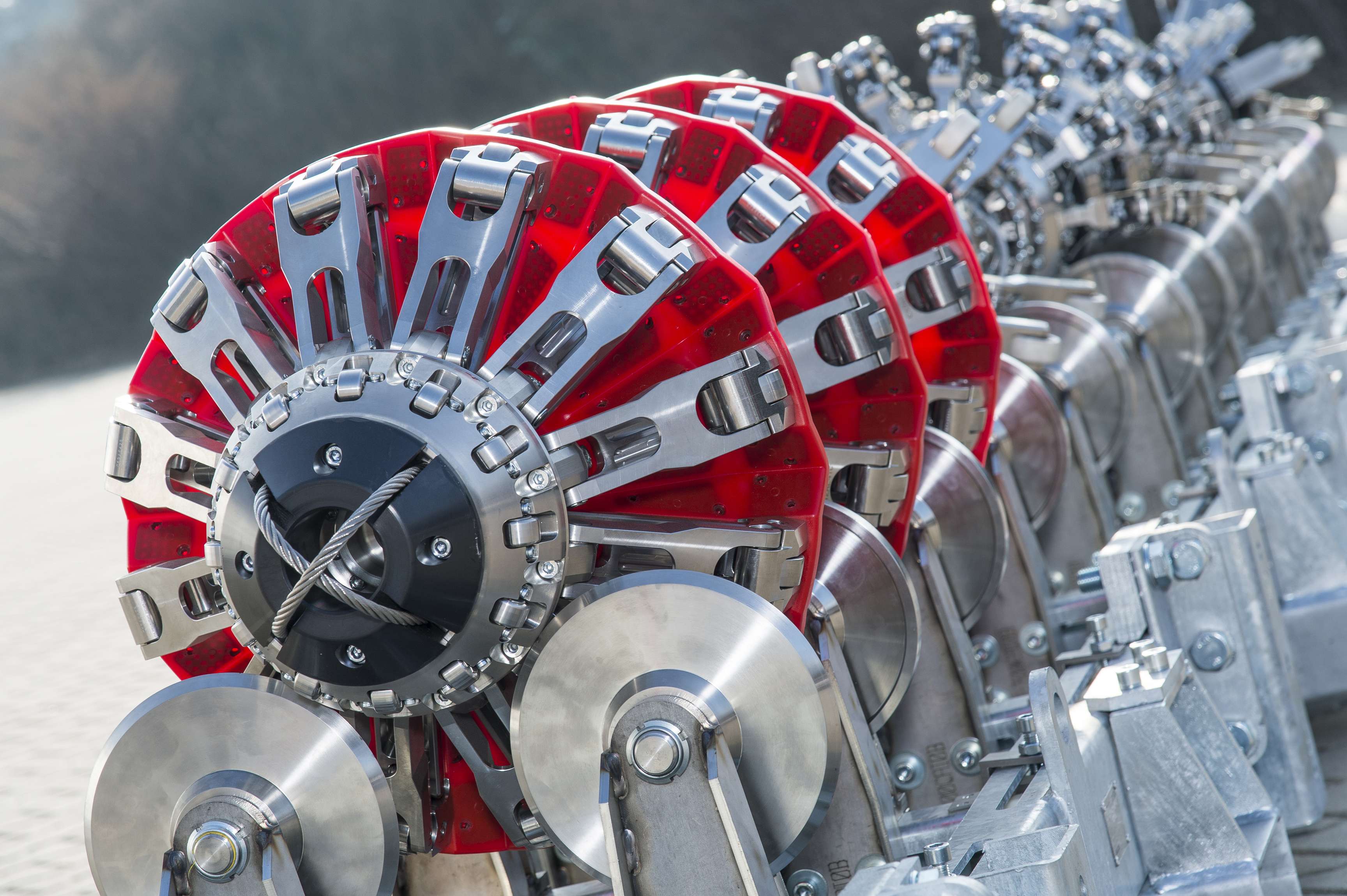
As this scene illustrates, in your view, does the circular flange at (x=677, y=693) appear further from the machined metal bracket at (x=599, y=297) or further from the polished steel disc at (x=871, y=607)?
the polished steel disc at (x=871, y=607)

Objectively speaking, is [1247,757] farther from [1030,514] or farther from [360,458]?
[360,458]

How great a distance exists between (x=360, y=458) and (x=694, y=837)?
0.71m

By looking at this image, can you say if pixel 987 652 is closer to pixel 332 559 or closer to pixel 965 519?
pixel 965 519

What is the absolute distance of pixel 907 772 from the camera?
111 inches

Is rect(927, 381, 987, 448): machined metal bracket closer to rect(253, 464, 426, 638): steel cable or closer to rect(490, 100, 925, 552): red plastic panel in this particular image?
rect(490, 100, 925, 552): red plastic panel

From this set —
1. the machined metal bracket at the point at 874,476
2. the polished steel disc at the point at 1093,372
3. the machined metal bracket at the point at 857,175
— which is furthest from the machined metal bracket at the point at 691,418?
the polished steel disc at the point at 1093,372

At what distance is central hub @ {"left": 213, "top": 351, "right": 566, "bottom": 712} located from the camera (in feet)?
6.48

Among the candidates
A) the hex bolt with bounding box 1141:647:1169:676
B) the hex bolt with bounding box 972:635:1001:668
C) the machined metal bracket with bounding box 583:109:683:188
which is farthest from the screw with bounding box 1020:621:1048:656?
the machined metal bracket with bounding box 583:109:683:188

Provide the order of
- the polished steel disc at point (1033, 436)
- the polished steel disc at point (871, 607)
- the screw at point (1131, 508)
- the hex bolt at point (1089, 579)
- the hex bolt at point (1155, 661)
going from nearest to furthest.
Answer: the hex bolt at point (1155, 661) < the polished steel disc at point (871, 607) < the hex bolt at point (1089, 579) < the polished steel disc at point (1033, 436) < the screw at point (1131, 508)

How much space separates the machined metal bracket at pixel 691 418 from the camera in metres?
2.07

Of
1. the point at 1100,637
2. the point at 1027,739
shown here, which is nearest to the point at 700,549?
the point at 1027,739

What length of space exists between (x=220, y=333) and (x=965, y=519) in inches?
69.1

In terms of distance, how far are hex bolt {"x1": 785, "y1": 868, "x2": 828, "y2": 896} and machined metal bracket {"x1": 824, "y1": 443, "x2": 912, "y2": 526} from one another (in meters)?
0.79

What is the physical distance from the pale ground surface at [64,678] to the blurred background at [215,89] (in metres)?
14.5
